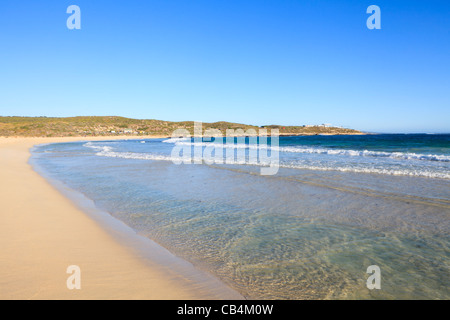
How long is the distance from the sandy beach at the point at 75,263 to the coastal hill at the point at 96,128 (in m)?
77.7

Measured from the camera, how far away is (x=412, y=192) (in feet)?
28.6

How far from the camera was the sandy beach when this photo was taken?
10.1 ft

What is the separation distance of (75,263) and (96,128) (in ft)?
344

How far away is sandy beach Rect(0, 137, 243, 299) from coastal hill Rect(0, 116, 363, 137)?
7767 cm

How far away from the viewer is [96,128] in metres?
97.6

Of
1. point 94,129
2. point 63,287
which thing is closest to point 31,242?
point 63,287
